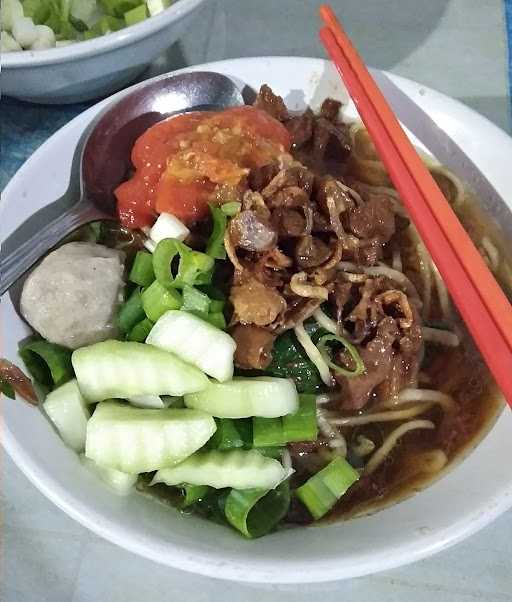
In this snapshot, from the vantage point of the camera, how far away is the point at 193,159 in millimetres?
1327

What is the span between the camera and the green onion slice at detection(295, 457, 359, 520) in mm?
1153

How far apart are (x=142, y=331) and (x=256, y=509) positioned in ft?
1.14

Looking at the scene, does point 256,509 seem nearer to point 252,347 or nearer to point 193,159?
point 252,347

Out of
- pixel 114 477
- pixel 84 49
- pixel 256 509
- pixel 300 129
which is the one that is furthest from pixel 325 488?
pixel 84 49

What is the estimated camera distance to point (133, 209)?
1379mm

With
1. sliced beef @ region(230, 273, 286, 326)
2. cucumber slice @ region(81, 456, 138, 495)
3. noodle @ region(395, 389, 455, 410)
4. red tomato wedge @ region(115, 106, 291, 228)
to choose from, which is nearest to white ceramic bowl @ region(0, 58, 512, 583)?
cucumber slice @ region(81, 456, 138, 495)

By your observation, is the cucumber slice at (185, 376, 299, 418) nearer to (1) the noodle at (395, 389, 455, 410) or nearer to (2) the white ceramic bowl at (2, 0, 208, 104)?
(1) the noodle at (395, 389, 455, 410)

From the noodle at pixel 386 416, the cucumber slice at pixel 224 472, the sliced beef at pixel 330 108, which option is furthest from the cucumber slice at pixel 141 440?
the sliced beef at pixel 330 108

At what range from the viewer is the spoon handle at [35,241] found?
1217mm

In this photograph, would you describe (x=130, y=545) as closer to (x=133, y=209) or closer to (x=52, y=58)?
(x=133, y=209)

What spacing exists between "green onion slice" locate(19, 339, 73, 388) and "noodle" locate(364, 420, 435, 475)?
0.55 metres

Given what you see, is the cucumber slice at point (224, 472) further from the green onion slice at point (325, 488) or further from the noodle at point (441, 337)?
the noodle at point (441, 337)

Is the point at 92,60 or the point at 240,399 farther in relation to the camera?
the point at 92,60

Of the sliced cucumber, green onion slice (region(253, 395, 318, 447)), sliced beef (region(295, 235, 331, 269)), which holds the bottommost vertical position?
green onion slice (region(253, 395, 318, 447))
